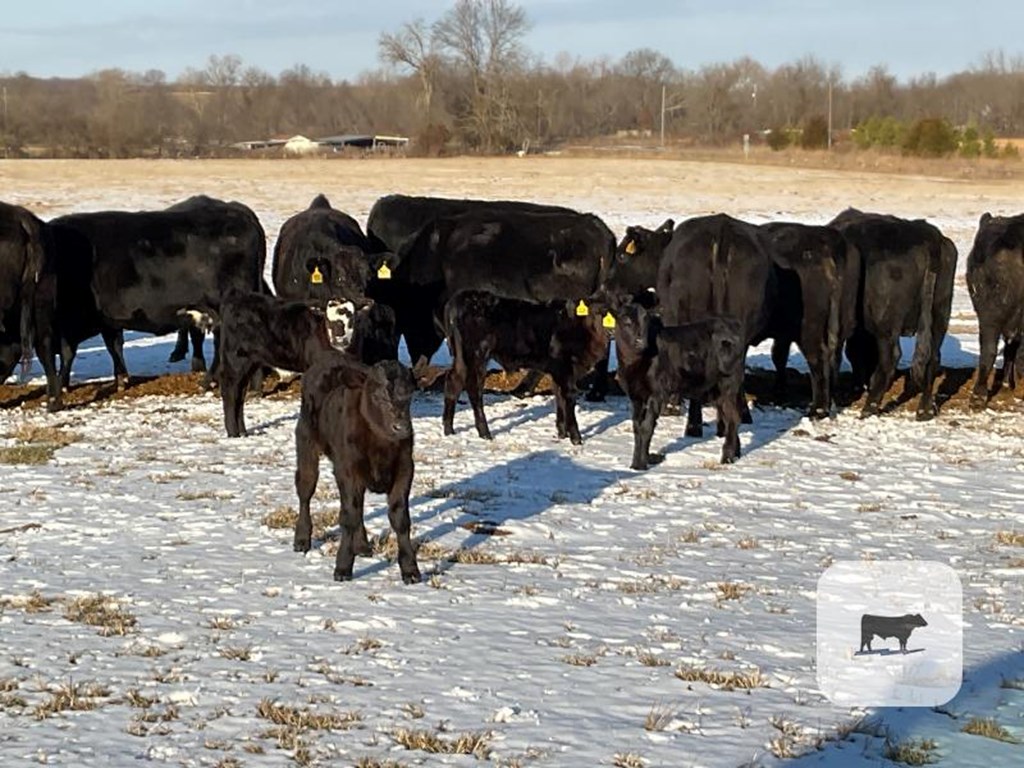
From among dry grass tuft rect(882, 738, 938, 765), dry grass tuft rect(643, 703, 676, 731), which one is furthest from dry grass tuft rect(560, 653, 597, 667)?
dry grass tuft rect(882, 738, 938, 765)

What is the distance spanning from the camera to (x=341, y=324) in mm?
12016

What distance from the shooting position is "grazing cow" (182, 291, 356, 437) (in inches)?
477

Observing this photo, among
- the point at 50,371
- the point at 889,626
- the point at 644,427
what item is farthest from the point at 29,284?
the point at 889,626

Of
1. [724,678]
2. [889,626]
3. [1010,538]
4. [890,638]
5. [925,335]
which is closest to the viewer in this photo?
[724,678]

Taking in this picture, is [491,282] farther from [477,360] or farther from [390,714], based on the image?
[390,714]

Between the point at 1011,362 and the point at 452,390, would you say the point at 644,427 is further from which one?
the point at 1011,362

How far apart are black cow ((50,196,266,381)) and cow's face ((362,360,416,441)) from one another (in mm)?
7126

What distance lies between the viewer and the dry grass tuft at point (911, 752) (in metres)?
5.48

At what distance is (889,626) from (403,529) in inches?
101

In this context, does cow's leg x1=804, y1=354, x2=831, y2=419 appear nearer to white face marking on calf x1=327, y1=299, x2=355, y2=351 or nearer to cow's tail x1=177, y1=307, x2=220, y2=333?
white face marking on calf x1=327, y1=299, x2=355, y2=351

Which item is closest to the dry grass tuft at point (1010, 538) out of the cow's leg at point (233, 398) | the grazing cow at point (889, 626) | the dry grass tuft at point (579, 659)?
the grazing cow at point (889, 626)

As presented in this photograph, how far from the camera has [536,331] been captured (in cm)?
1223

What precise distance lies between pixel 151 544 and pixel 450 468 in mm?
2885

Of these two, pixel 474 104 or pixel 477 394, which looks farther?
pixel 474 104
